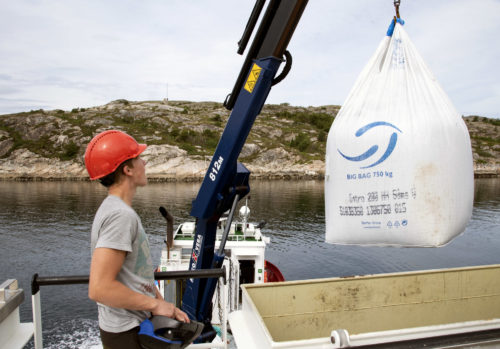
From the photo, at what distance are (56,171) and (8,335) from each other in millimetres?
58523

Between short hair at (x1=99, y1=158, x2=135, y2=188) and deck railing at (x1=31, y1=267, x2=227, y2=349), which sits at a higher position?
short hair at (x1=99, y1=158, x2=135, y2=188)

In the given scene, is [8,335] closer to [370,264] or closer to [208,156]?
[370,264]

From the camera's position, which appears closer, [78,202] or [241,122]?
[241,122]

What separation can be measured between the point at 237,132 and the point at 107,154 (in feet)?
7.18

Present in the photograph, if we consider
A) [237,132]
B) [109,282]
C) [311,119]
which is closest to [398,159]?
[237,132]

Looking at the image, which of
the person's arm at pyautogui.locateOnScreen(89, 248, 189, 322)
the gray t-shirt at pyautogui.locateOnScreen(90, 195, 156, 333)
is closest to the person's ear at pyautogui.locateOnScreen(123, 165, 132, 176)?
the gray t-shirt at pyautogui.locateOnScreen(90, 195, 156, 333)

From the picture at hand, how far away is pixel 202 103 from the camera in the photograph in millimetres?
118688

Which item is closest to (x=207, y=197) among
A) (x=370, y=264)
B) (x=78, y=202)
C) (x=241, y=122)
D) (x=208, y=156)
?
(x=241, y=122)

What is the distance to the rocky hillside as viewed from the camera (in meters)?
54.5

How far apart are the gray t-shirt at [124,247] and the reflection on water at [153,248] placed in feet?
30.2

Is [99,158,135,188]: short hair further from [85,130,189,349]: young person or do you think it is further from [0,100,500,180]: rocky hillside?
[0,100,500,180]: rocky hillside

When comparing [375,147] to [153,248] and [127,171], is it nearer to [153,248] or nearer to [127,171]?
[127,171]

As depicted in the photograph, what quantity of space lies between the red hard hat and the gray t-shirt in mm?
150

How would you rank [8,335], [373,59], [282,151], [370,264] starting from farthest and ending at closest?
[282,151] → [370,264] → [373,59] → [8,335]
